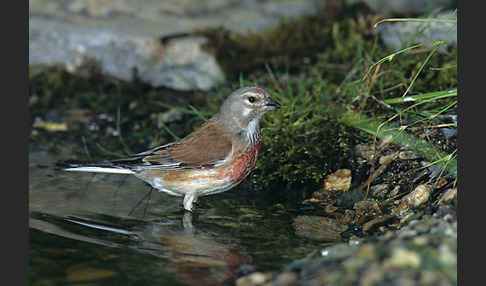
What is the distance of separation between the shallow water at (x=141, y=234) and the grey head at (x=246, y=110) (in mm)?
613

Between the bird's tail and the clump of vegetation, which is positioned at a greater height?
the clump of vegetation

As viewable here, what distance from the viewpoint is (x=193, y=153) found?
17.5 ft

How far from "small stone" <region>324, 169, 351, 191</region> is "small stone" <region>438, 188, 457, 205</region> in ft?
3.51

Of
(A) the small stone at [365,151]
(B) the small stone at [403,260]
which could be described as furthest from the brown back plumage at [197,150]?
(B) the small stone at [403,260]

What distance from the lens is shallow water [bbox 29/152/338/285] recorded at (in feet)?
12.9

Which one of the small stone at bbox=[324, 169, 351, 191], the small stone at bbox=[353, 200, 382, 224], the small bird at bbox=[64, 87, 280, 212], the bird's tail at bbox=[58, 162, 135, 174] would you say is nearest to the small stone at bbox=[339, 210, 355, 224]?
the small stone at bbox=[353, 200, 382, 224]

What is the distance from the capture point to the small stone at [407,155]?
5.35 metres

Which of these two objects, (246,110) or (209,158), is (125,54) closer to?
(246,110)

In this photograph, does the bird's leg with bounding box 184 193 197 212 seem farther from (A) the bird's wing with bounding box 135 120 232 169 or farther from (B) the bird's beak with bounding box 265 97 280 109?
(B) the bird's beak with bounding box 265 97 280 109

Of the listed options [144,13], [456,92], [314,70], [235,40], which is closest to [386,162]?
[456,92]

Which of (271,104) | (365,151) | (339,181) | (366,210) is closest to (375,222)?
(366,210)

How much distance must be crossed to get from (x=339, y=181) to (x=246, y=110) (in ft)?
3.41

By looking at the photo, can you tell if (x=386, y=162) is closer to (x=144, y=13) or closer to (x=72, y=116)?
(x=72, y=116)

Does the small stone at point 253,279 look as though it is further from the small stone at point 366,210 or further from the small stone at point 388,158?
the small stone at point 388,158
